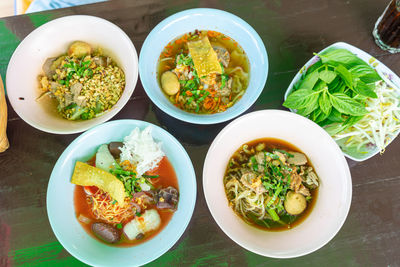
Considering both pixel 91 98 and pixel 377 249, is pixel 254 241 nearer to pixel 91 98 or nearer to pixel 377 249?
pixel 377 249

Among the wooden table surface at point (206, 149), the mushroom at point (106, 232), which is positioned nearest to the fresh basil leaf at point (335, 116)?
the wooden table surface at point (206, 149)

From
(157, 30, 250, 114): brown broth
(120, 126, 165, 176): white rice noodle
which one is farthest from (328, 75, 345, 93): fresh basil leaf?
(120, 126, 165, 176): white rice noodle

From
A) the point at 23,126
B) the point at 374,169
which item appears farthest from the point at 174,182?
the point at 374,169

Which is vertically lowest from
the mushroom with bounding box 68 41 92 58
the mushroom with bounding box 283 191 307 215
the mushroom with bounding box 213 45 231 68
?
the mushroom with bounding box 283 191 307 215

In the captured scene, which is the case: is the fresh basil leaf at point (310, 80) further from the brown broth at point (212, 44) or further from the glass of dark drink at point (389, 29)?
the glass of dark drink at point (389, 29)

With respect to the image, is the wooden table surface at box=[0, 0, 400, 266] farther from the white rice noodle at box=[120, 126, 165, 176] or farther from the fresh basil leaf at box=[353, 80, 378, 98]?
the fresh basil leaf at box=[353, 80, 378, 98]
